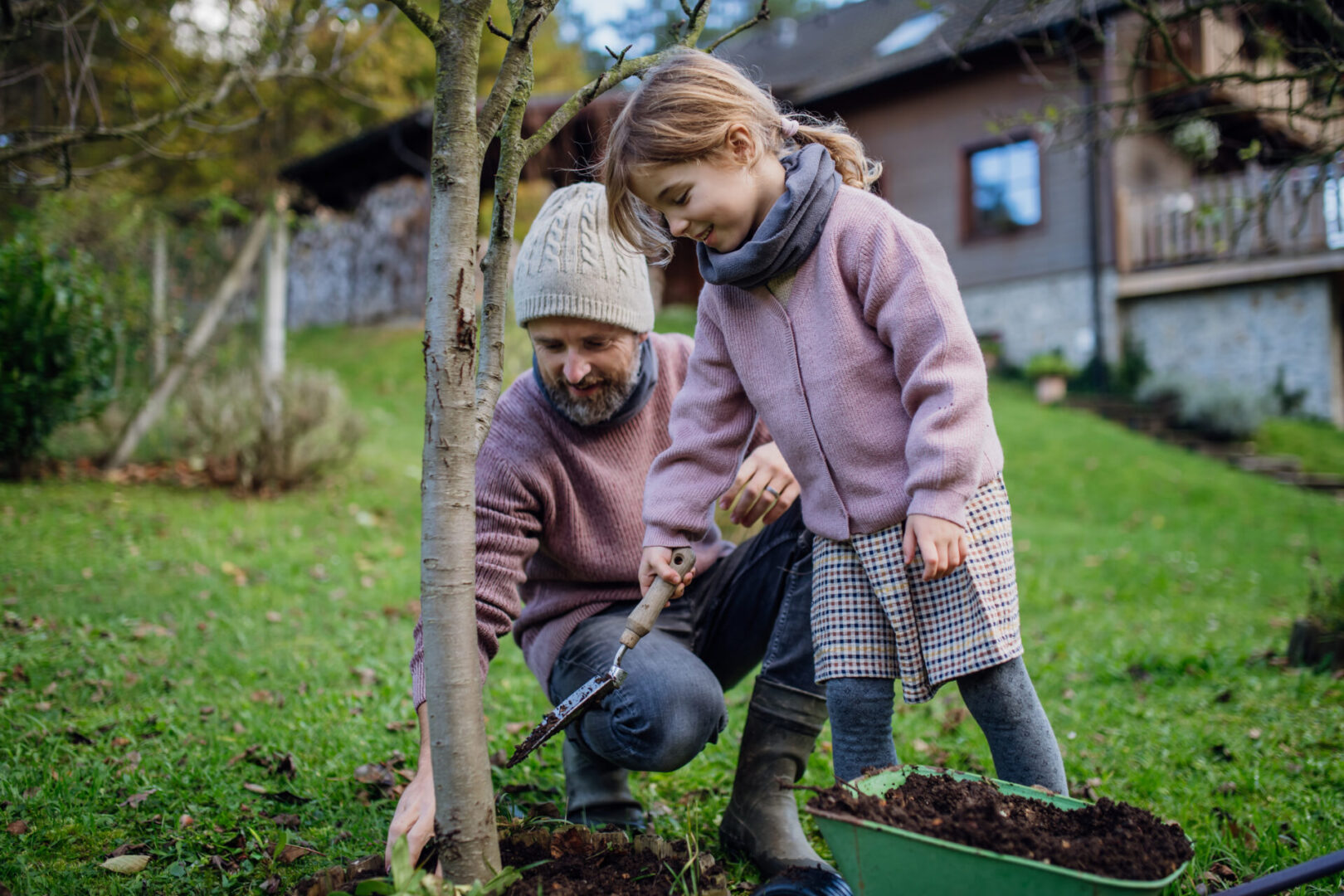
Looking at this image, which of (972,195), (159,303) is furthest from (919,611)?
(972,195)

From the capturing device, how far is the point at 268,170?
884cm

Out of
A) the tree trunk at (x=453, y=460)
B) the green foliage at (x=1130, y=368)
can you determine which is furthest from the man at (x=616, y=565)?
the green foliage at (x=1130, y=368)

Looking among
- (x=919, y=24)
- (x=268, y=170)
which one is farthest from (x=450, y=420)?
(x=919, y=24)

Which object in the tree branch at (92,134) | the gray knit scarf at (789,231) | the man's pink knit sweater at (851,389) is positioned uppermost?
the tree branch at (92,134)

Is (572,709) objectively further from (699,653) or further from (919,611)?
(919,611)

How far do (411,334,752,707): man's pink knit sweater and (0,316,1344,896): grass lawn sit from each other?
52 cm

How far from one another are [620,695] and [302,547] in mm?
3951

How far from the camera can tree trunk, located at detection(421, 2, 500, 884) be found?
1.48 m

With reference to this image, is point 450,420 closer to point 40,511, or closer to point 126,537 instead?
point 126,537

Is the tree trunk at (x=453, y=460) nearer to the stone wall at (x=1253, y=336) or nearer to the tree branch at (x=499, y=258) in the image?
the tree branch at (x=499, y=258)

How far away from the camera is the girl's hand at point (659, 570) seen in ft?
6.45

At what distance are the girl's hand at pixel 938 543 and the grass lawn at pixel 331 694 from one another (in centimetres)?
93

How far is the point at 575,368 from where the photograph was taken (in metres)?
2.15

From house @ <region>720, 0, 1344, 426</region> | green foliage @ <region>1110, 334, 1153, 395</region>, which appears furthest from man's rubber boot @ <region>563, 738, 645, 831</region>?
green foliage @ <region>1110, 334, 1153, 395</region>
